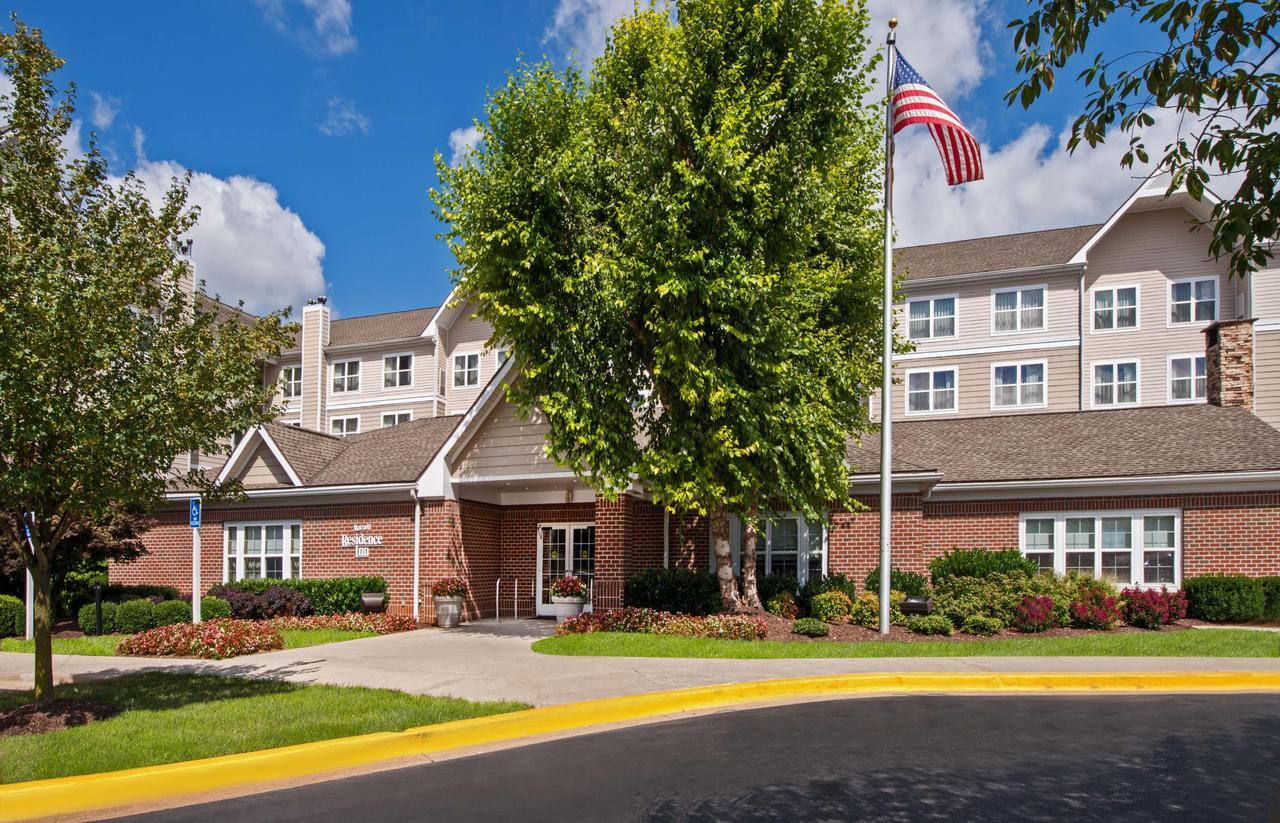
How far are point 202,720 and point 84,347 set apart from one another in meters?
3.99

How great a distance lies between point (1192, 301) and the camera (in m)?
33.3

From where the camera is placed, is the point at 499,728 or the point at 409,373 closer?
the point at 499,728

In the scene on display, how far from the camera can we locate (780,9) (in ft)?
54.1

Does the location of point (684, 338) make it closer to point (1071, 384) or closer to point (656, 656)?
point (656, 656)

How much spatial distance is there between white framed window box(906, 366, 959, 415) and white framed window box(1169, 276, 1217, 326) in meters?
7.75

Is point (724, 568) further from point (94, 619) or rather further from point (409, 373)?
point (409, 373)

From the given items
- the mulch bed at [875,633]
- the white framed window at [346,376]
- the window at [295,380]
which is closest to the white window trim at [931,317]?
the mulch bed at [875,633]

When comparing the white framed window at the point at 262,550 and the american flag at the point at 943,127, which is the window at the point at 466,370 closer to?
the white framed window at the point at 262,550

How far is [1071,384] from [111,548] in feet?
103

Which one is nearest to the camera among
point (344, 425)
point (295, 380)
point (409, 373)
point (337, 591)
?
point (337, 591)

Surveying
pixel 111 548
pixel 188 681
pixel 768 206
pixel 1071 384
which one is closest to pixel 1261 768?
pixel 768 206

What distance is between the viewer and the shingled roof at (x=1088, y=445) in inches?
775

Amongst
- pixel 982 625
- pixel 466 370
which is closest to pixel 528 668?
pixel 982 625

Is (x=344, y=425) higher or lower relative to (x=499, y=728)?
higher
